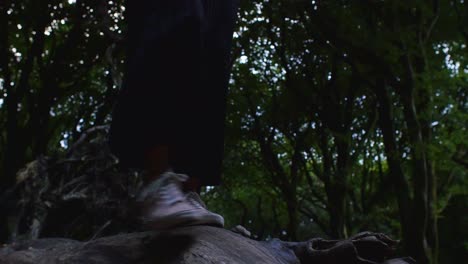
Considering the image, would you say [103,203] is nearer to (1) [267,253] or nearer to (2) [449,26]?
(1) [267,253]

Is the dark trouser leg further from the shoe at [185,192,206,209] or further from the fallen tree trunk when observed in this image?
the fallen tree trunk

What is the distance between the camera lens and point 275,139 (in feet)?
58.4

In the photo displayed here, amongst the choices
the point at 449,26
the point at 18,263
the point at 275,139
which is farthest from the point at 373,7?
the point at 18,263

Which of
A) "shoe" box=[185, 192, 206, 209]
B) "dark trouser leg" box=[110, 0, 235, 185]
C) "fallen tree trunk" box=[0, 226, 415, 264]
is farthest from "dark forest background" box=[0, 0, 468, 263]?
"fallen tree trunk" box=[0, 226, 415, 264]

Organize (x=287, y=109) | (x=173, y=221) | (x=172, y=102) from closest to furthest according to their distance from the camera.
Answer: (x=173, y=221), (x=172, y=102), (x=287, y=109)

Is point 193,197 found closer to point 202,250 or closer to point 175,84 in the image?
point 202,250

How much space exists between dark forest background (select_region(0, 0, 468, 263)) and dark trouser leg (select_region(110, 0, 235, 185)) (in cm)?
92

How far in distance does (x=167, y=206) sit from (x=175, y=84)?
48cm

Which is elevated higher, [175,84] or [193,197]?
[175,84]

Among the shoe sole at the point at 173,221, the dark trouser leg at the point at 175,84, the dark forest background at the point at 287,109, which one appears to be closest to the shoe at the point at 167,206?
the shoe sole at the point at 173,221

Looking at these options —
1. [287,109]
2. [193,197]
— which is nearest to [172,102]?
[193,197]

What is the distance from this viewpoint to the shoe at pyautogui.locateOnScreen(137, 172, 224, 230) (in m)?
2.36

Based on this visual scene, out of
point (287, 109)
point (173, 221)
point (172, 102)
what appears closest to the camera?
point (173, 221)

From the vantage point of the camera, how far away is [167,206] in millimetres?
2383
